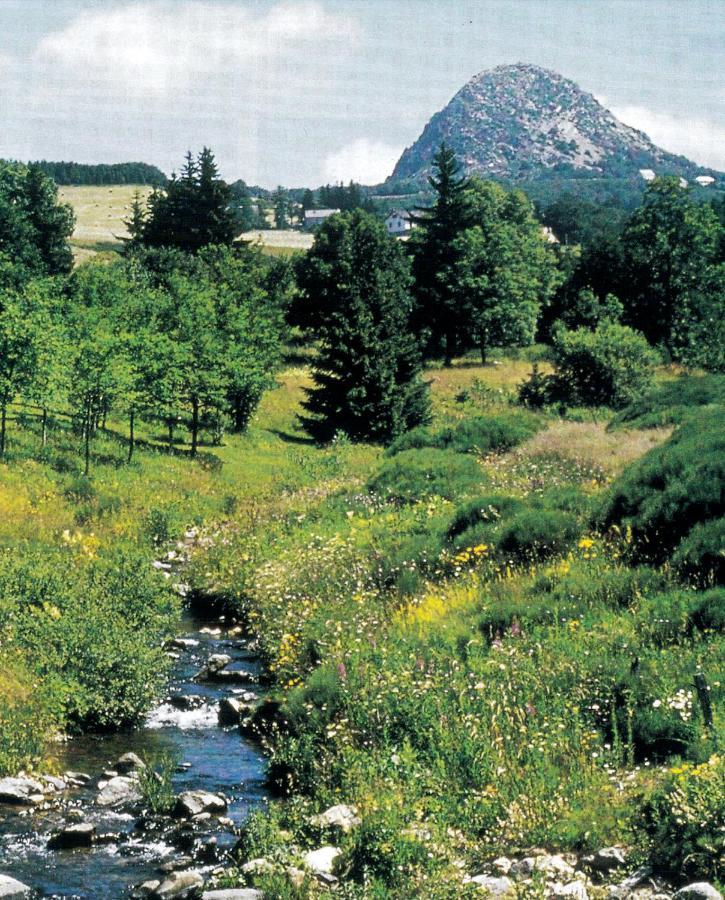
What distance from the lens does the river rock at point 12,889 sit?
27.0 feet

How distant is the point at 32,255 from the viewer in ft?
244

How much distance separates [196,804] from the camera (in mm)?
10203

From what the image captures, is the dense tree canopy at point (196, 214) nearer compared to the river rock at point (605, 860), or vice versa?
the river rock at point (605, 860)

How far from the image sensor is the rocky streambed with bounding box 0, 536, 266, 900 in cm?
873

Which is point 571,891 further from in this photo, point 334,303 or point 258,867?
point 334,303

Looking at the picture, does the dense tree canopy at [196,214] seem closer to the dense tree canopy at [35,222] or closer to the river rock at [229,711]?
the dense tree canopy at [35,222]

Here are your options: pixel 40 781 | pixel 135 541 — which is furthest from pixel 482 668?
pixel 135 541

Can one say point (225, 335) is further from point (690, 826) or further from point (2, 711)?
point (690, 826)

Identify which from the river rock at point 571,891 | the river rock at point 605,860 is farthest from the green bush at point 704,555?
the river rock at point 571,891

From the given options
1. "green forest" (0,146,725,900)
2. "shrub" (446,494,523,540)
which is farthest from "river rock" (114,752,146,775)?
"shrub" (446,494,523,540)

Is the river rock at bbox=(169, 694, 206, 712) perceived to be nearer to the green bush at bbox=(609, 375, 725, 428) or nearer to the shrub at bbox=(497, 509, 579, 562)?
the shrub at bbox=(497, 509, 579, 562)

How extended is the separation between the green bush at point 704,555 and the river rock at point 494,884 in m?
6.58

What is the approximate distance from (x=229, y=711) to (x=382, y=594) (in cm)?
394

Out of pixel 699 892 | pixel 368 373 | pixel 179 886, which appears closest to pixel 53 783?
pixel 179 886
